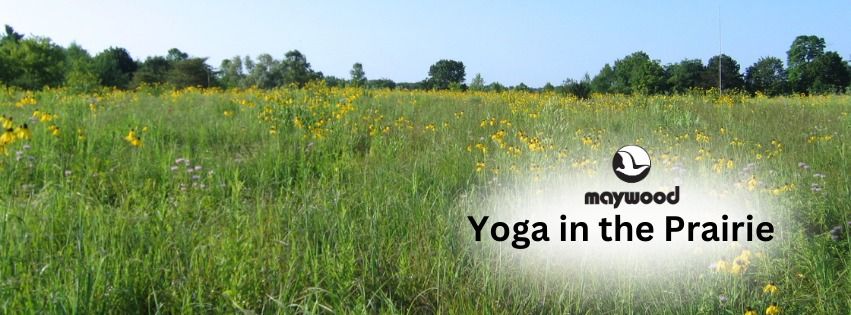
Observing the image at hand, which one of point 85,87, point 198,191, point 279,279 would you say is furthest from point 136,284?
point 85,87

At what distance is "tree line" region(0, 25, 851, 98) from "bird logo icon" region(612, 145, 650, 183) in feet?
42.6

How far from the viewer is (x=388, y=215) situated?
2.53m

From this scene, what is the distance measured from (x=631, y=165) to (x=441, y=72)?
20554mm

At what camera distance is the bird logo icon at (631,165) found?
300 centimetres

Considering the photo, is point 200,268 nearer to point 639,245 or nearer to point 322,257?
point 322,257

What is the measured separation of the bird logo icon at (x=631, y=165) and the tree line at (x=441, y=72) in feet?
42.6

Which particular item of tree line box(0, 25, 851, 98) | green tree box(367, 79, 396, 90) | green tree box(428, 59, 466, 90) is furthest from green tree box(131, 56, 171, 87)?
green tree box(367, 79, 396, 90)

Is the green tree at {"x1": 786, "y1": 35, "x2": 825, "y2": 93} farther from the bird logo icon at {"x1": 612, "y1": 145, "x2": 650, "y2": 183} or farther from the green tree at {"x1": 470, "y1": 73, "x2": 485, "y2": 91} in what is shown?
the bird logo icon at {"x1": 612, "y1": 145, "x2": 650, "y2": 183}

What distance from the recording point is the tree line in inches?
997

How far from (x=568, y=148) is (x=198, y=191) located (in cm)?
240

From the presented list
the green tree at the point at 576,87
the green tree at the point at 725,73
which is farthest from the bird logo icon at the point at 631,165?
the green tree at the point at 725,73

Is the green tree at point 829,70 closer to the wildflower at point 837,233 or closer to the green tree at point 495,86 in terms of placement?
the green tree at point 495,86

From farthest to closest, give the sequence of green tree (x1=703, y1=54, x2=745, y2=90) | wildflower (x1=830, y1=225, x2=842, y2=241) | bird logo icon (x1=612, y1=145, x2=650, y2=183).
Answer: green tree (x1=703, y1=54, x2=745, y2=90) < bird logo icon (x1=612, y1=145, x2=650, y2=183) < wildflower (x1=830, y1=225, x2=842, y2=241)

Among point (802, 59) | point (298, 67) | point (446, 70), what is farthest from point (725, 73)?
point (298, 67)
